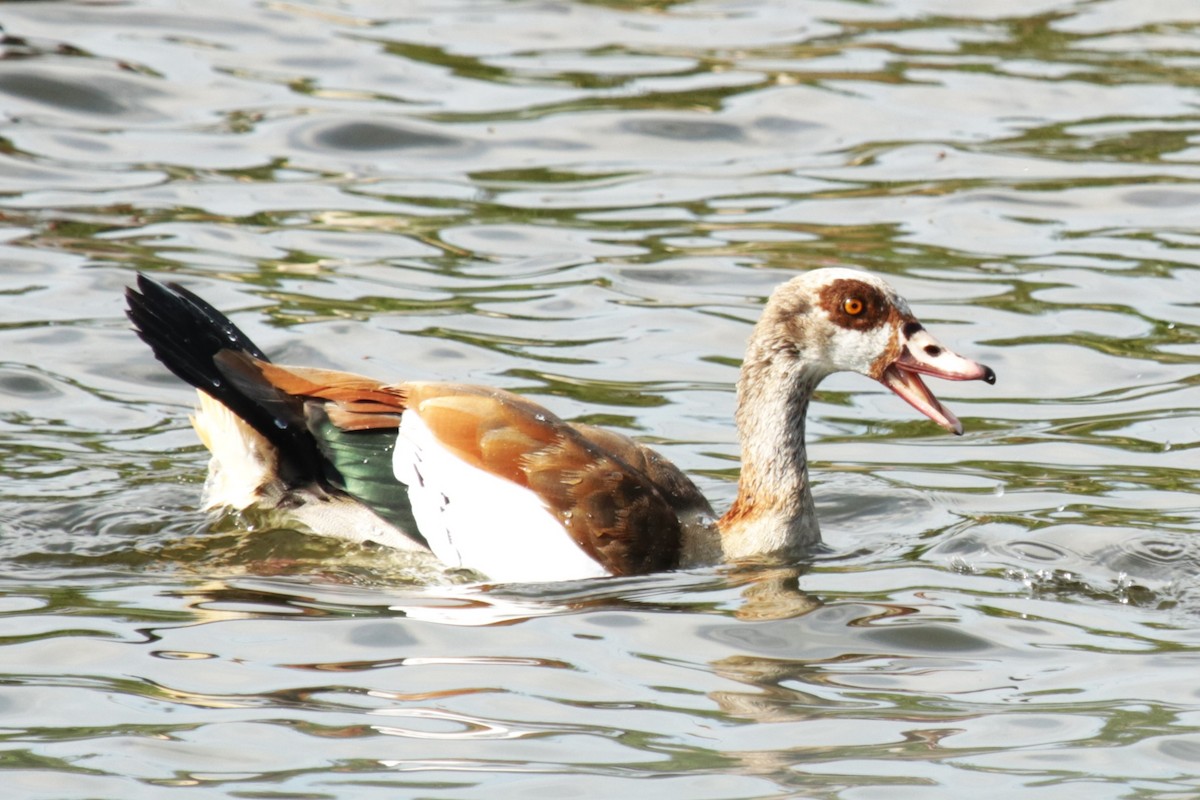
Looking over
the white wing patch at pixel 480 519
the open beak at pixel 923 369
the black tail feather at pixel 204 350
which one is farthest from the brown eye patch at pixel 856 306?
the black tail feather at pixel 204 350

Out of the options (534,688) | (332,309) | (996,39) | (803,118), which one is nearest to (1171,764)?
(534,688)

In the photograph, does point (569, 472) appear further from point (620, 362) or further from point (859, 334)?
point (620, 362)

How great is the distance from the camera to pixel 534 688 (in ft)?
22.2

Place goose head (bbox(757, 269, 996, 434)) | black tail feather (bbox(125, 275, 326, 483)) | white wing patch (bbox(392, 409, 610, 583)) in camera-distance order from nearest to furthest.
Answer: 1. white wing patch (bbox(392, 409, 610, 583))
2. black tail feather (bbox(125, 275, 326, 483))
3. goose head (bbox(757, 269, 996, 434))

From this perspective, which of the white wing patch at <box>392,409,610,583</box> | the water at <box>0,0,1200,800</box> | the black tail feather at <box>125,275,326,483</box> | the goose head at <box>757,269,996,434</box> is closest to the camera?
the water at <box>0,0,1200,800</box>

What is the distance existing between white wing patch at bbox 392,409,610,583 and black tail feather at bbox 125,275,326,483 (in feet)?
1.56

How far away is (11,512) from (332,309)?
336cm

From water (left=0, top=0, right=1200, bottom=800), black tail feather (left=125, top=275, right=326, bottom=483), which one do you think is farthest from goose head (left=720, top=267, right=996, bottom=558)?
black tail feather (left=125, top=275, right=326, bottom=483)

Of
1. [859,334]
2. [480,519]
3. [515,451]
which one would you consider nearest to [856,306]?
[859,334]

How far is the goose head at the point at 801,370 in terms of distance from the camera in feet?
28.0

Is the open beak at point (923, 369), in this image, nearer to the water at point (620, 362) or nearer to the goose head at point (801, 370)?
the goose head at point (801, 370)

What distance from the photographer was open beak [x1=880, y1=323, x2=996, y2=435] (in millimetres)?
8414

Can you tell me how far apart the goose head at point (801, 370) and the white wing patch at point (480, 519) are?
0.83 m

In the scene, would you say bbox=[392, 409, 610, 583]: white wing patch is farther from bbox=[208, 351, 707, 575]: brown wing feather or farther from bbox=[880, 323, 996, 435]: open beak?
bbox=[880, 323, 996, 435]: open beak
